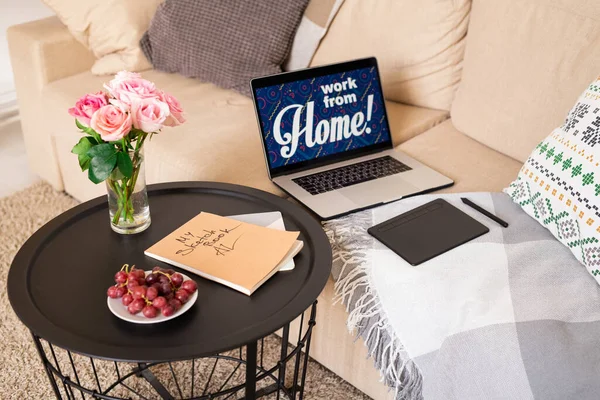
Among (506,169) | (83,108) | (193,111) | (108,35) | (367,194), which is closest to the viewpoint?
(83,108)

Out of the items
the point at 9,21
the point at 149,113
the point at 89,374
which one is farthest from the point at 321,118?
the point at 9,21

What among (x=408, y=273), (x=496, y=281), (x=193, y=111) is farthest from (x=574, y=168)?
(x=193, y=111)

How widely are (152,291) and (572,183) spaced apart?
2.52 ft

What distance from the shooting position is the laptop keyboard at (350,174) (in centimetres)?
139

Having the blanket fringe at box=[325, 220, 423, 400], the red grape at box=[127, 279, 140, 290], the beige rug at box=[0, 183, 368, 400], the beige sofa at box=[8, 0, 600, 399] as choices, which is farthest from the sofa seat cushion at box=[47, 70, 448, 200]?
the red grape at box=[127, 279, 140, 290]

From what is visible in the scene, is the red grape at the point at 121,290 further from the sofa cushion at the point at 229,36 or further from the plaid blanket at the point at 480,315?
the sofa cushion at the point at 229,36

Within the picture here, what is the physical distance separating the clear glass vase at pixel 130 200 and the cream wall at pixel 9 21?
1723mm

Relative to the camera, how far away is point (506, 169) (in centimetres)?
147

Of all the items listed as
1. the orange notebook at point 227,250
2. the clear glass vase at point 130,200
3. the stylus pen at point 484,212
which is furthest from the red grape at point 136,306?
the stylus pen at point 484,212

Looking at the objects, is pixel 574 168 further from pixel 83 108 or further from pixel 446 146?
pixel 83 108

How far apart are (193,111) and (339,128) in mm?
438

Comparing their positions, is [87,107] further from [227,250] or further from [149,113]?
[227,250]

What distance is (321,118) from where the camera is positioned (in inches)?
57.7

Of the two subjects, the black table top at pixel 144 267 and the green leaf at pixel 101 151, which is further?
the green leaf at pixel 101 151
